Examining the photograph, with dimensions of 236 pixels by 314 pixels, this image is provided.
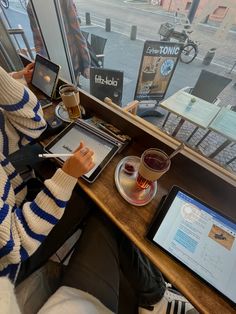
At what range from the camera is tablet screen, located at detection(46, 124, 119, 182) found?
66 centimetres

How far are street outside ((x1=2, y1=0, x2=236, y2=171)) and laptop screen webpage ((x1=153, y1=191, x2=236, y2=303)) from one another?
4.35 ft

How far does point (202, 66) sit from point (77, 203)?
389cm

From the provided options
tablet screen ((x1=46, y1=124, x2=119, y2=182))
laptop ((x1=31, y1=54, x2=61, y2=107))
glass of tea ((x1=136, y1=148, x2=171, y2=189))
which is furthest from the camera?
laptop ((x1=31, y1=54, x2=61, y2=107))

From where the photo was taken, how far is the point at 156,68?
6.64ft

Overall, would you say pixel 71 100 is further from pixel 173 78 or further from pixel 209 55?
pixel 209 55

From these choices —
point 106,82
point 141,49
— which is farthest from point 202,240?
point 141,49

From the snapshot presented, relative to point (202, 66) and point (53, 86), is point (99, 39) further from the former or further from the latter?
point (202, 66)

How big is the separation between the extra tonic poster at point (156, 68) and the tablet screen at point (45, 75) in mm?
1351

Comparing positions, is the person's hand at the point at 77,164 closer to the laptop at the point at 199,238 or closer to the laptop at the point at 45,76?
the laptop at the point at 199,238

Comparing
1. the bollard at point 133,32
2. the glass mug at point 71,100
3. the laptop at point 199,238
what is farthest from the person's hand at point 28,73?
the bollard at point 133,32

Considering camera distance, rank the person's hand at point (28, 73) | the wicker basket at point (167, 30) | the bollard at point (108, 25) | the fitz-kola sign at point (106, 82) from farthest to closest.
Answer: the bollard at point (108, 25) → the wicker basket at point (167, 30) → the fitz-kola sign at point (106, 82) → the person's hand at point (28, 73)

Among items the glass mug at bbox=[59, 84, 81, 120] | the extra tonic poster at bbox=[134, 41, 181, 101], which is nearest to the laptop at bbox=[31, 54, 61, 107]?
the glass mug at bbox=[59, 84, 81, 120]

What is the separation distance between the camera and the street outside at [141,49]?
2.06 meters

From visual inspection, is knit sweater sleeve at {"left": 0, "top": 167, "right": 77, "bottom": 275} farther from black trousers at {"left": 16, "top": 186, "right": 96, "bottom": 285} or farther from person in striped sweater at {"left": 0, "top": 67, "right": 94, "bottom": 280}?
black trousers at {"left": 16, "top": 186, "right": 96, "bottom": 285}
